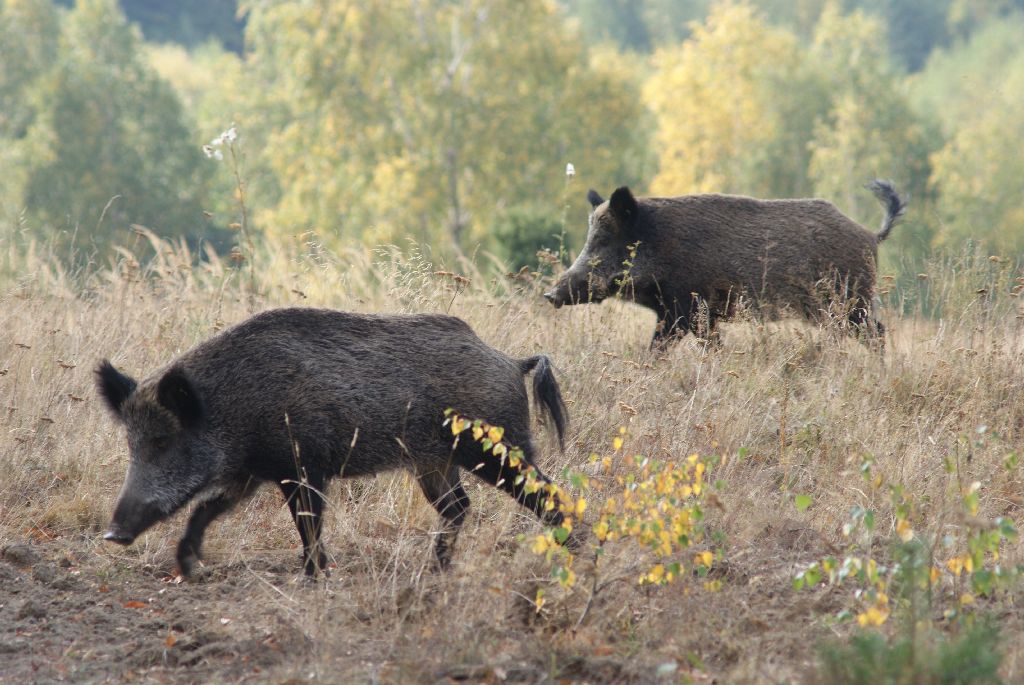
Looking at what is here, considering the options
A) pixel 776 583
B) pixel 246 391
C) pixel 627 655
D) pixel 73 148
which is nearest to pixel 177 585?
pixel 246 391

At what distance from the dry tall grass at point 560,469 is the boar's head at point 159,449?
39 centimetres

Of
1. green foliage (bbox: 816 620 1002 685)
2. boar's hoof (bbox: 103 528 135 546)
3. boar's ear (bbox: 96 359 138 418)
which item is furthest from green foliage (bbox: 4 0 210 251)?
green foliage (bbox: 816 620 1002 685)

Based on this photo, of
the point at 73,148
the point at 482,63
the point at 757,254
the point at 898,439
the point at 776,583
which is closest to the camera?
the point at 776,583

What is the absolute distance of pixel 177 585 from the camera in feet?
18.3

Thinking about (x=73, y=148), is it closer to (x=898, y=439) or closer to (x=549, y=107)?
(x=549, y=107)

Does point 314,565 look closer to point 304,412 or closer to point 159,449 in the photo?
point 304,412

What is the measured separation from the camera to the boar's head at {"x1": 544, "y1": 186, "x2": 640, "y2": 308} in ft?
29.4

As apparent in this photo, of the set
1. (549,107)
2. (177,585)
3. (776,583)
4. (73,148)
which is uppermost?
(776,583)

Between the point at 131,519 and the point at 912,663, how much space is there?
3.33m

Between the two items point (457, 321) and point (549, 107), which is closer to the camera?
point (457, 321)

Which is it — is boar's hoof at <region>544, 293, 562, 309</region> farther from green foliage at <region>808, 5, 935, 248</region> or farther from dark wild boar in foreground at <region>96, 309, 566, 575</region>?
green foliage at <region>808, 5, 935, 248</region>

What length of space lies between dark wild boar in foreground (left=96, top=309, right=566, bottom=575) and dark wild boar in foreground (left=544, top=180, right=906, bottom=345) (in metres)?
3.20

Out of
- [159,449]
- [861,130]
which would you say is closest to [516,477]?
[159,449]

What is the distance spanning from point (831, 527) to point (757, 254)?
3.26 m
